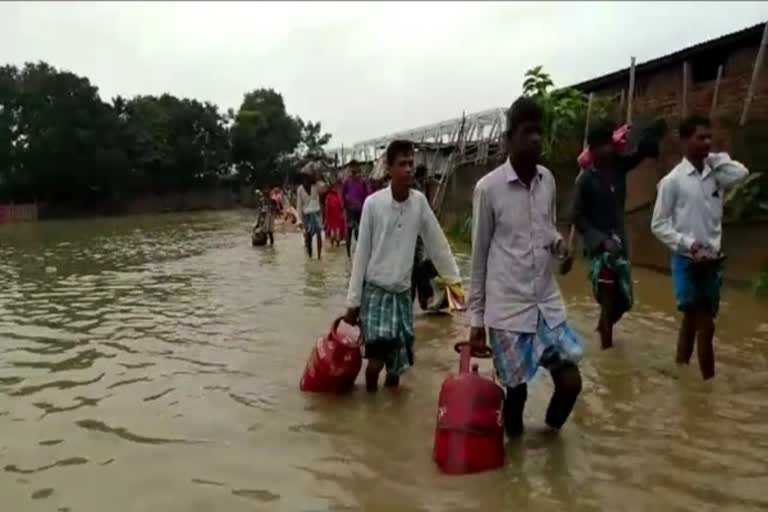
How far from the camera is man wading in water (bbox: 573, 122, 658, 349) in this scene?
589cm

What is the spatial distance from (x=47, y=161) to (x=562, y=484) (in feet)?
177

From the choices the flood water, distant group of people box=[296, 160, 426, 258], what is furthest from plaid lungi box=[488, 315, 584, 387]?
distant group of people box=[296, 160, 426, 258]

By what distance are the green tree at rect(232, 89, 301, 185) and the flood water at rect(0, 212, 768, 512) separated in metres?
57.2

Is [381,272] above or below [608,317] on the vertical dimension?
above

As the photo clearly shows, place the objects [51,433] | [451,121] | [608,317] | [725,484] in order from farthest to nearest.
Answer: [451,121], [608,317], [51,433], [725,484]

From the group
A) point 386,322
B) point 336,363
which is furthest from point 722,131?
point 336,363

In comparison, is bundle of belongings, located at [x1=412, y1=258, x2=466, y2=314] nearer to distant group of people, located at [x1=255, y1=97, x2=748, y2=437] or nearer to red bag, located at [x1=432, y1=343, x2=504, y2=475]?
distant group of people, located at [x1=255, y1=97, x2=748, y2=437]

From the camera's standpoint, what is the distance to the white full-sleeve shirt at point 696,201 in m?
5.08

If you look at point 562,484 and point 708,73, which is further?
point 708,73

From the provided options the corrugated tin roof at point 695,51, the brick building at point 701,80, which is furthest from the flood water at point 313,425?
the corrugated tin roof at point 695,51

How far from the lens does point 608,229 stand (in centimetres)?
600

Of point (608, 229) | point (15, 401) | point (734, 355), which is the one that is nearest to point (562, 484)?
point (608, 229)

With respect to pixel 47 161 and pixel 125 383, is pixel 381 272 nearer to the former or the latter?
pixel 125 383

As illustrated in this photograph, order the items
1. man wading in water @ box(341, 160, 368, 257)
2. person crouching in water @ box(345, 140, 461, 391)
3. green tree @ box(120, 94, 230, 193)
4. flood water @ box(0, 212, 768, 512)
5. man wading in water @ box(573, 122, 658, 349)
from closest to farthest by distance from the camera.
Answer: flood water @ box(0, 212, 768, 512) → person crouching in water @ box(345, 140, 461, 391) → man wading in water @ box(573, 122, 658, 349) → man wading in water @ box(341, 160, 368, 257) → green tree @ box(120, 94, 230, 193)
